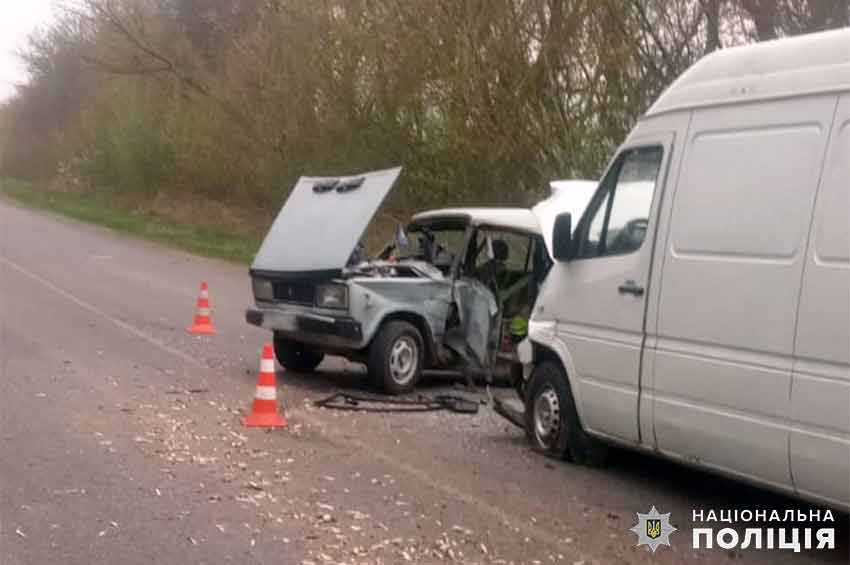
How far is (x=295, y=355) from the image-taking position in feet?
41.0

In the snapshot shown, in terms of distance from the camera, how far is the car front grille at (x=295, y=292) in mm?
11539

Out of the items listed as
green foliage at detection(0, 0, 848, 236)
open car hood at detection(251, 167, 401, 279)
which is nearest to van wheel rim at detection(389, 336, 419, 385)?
open car hood at detection(251, 167, 401, 279)

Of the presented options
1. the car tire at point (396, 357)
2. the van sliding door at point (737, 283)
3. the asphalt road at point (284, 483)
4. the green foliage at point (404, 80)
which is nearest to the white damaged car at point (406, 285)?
the car tire at point (396, 357)

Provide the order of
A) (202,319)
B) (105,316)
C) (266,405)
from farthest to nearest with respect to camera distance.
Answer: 1. (105,316)
2. (202,319)
3. (266,405)

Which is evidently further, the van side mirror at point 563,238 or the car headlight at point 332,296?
the car headlight at point 332,296

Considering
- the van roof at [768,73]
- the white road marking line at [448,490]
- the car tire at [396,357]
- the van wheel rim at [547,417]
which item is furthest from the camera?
the car tire at [396,357]

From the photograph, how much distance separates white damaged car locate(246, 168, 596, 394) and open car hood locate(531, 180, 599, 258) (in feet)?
0.04

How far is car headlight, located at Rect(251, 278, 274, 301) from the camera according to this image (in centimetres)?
1204

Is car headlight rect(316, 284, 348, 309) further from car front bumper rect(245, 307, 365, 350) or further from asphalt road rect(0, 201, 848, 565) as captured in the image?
asphalt road rect(0, 201, 848, 565)

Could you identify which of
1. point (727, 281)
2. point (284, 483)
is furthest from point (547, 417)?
point (727, 281)

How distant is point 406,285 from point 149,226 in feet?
91.1

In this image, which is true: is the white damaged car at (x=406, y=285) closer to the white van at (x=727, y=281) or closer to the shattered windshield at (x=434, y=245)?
the shattered windshield at (x=434, y=245)

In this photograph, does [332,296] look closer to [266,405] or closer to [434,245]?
[434,245]

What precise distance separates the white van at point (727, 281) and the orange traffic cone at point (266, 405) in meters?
2.19
